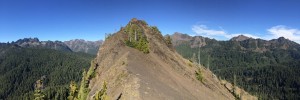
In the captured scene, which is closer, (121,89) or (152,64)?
(121,89)

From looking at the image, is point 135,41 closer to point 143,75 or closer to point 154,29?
point 154,29

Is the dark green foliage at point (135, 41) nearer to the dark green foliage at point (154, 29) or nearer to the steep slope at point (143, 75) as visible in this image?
the steep slope at point (143, 75)

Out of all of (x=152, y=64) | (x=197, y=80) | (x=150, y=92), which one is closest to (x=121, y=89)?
(x=150, y=92)

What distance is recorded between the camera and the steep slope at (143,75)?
197 ft

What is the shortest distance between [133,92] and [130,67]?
22106mm

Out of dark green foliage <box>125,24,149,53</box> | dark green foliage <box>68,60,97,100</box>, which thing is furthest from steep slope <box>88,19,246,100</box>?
dark green foliage <box>68,60,97,100</box>

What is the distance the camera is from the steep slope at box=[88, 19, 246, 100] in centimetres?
5997

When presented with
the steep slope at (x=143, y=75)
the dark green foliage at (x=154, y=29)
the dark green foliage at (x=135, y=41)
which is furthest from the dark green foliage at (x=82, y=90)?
the dark green foliage at (x=154, y=29)

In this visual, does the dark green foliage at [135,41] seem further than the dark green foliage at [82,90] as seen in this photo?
Yes

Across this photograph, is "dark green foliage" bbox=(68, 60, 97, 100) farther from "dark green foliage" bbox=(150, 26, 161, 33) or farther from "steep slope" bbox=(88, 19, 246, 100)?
"dark green foliage" bbox=(150, 26, 161, 33)

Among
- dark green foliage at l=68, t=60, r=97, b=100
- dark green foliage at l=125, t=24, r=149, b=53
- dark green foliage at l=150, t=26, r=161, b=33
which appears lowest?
dark green foliage at l=68, t=60, r=97, b=100

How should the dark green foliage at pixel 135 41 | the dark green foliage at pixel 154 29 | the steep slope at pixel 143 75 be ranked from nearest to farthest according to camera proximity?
1. the steep slope at pixel 143 75
2. the dark green foliage at pixel 135 41
3. the dark green foliage at pixel 154 29

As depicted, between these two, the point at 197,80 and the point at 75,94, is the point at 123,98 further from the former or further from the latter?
the point at 197,80

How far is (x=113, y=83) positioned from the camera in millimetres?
70688
